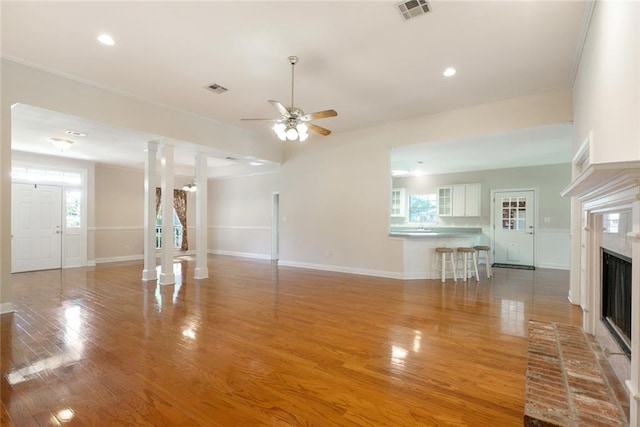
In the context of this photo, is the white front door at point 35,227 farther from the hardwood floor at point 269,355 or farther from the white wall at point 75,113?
the white wall at point 75,113

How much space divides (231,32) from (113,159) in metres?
6.56

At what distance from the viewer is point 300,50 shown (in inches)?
141

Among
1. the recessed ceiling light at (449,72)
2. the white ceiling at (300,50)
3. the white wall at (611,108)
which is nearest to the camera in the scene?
the white wall at (611,108)

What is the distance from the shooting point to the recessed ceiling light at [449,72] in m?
4.01

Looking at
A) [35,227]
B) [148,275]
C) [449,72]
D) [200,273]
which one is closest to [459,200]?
[449,72]

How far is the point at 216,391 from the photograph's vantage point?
211cm

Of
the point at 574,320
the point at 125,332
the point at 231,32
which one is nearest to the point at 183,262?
the point at 125,332

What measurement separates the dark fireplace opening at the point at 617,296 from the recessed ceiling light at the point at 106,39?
205 inches

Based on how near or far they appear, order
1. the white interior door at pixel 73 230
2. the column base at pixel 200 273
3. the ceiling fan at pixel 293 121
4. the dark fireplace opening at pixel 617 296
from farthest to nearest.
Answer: the white interior door at pixel 73 230 < the column base at pixel 200 273 < the ceiling fan at pixel 293 121 < the dark fireplace opening at pixel 617 296

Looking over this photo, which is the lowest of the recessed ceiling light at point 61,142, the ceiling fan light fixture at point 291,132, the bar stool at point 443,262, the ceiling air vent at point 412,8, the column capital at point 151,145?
the bar stool at point 443,262

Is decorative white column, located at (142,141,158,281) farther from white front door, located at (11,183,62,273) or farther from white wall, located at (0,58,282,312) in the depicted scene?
white front door, located at (11,183,62,273)

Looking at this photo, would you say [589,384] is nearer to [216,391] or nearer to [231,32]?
[216,391]

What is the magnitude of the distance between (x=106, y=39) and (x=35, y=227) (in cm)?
638

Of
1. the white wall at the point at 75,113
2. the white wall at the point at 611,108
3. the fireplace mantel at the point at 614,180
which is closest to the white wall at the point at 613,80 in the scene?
the white wall at the point at 611,108
